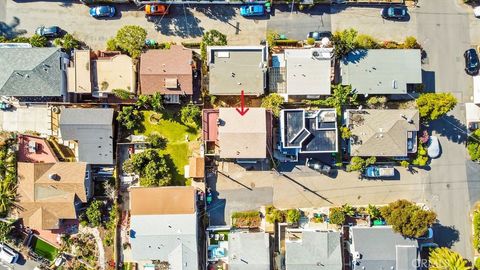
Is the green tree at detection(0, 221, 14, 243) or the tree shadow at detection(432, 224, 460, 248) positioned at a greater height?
the green tree at detection(0, 221, 14, 243)

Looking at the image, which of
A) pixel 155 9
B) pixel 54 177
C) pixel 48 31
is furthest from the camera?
pixel 155 9

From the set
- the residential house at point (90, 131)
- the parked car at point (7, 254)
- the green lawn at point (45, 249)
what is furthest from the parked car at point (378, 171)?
the parked car at point (7, 254)

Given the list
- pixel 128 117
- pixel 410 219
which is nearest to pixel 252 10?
pixel 128 117

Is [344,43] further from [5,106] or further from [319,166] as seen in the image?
[5,106]

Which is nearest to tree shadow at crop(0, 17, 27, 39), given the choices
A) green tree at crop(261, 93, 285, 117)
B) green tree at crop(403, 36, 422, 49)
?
green tree at crop(261, 93, 285, 117)

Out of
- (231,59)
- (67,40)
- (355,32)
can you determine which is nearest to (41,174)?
(67,40)

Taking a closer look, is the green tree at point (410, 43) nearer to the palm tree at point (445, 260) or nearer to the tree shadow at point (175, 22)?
the palm tree at point (445, 260)

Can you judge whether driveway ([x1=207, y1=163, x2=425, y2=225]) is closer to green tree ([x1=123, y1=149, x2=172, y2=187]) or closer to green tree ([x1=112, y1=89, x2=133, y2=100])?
green tree ([x1=123, y1=149, x2=172, y2=187])
